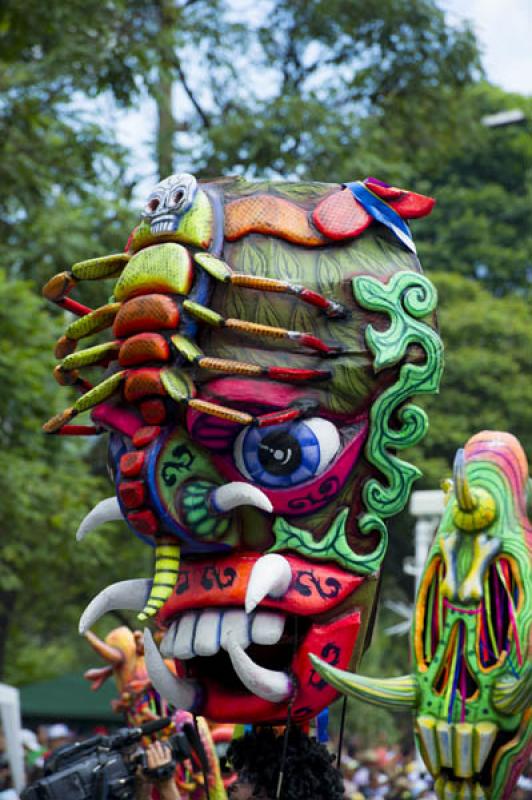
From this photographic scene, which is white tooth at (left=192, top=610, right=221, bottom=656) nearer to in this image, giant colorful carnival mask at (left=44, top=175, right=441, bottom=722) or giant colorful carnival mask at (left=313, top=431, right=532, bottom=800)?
giant colorful carnival mask at (left=44, top=175, right=441, bottom=722)

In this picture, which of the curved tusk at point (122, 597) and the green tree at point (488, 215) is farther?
the green tree at point (488, 215)

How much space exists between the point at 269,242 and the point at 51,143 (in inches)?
275

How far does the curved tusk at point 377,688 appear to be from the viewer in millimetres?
4285

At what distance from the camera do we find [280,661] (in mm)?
5527

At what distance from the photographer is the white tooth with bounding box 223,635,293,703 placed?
5.22 m

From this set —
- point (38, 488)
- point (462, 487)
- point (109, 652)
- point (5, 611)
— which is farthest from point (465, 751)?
point (5, 611)

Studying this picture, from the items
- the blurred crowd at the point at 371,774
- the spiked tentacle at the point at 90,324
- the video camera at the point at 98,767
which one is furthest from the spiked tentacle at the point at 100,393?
the blurred crowd at the point at 371,774

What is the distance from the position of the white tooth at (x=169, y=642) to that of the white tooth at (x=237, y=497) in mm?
525

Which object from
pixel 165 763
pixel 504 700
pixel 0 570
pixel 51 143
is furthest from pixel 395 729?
pixel 504 700

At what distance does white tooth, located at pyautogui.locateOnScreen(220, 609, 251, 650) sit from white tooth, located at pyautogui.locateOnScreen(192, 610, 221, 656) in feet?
0.08

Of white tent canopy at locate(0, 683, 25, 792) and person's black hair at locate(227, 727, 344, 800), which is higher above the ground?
→ person's black hair at locate(227, 727, 344, 800)

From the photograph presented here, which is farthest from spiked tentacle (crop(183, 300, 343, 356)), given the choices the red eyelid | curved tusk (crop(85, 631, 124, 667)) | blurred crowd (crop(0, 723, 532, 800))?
blurred crowd (crop(0, 723, 532, 800))

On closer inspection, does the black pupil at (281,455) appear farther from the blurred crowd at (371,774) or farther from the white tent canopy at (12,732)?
the white tent canopy at (12,732)

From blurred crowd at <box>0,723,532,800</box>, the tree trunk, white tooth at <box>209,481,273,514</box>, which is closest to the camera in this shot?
white tooth at <box>209,481,273,514</box>
